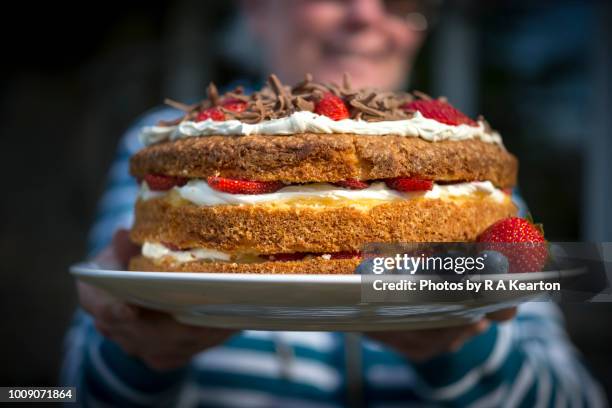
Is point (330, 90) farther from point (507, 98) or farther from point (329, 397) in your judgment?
point (507, 98)

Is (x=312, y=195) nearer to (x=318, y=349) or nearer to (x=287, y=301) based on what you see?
(x=287, y=301)

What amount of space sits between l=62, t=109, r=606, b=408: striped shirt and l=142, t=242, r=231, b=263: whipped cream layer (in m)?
0.86

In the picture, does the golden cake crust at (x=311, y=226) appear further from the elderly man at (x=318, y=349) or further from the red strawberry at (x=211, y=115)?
the elderly man at (x=318, y=349)

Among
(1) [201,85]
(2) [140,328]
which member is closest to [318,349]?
(2) [140,328]

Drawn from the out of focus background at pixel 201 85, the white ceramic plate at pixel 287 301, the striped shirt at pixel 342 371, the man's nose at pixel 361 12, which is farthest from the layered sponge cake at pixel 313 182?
the out of focus background at pixel 201 85

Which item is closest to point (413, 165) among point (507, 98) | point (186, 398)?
point (186, 398)

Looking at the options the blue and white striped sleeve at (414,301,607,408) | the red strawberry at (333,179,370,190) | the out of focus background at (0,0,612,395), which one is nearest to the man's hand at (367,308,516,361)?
the blue and white striped sleeve at (414,301,607,408)

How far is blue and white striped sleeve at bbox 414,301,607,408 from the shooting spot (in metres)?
2.37

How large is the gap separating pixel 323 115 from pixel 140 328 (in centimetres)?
79

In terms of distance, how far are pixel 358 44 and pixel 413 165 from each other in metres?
1.80

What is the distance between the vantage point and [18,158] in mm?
7137

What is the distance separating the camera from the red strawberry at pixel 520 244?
4.83ft

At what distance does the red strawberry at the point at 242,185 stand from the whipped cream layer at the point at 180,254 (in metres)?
0.16

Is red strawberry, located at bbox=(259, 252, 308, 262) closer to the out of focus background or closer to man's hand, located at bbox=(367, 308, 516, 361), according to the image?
man's hand, located at bbox=(367, 308, 516, 361)
